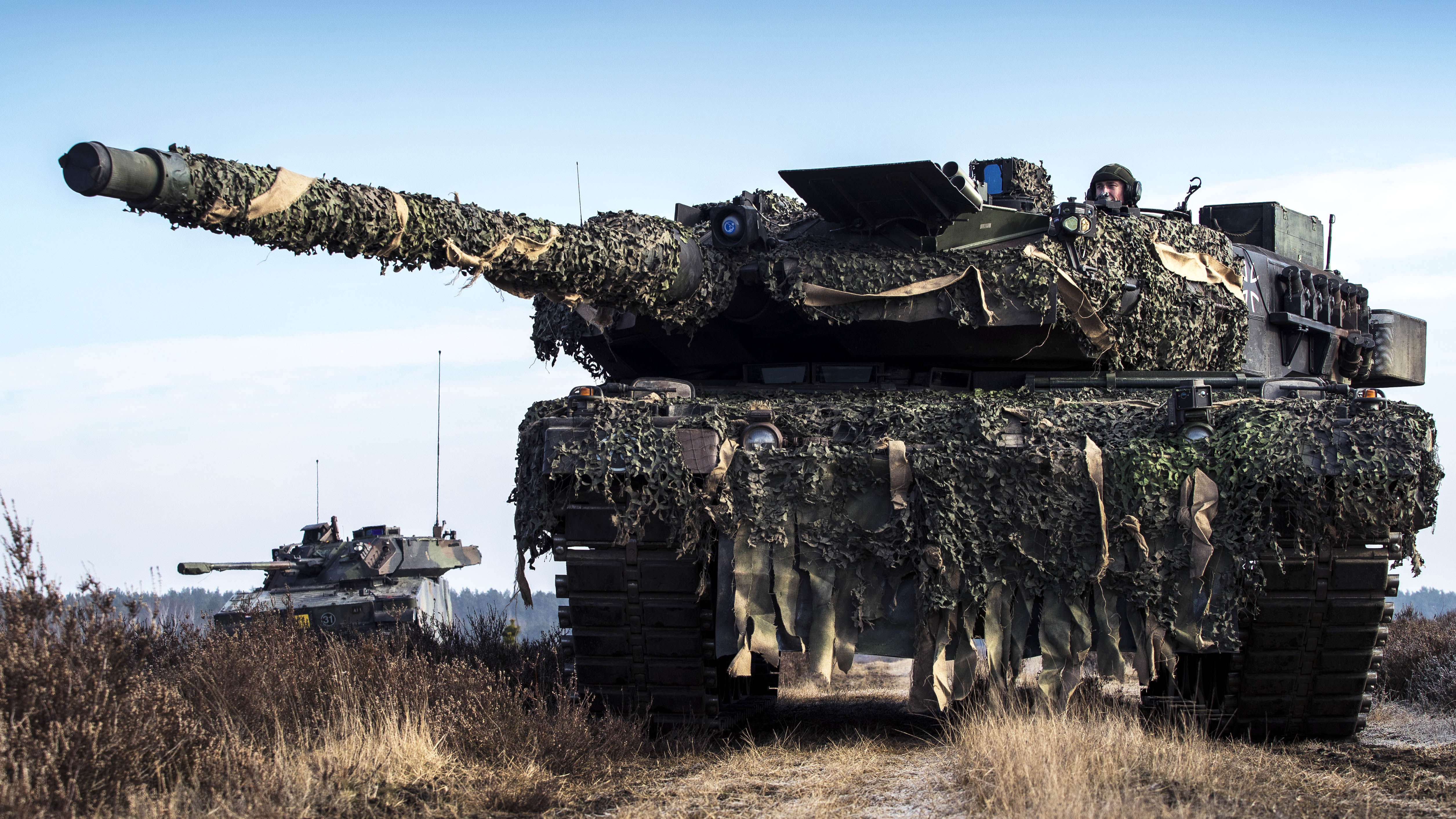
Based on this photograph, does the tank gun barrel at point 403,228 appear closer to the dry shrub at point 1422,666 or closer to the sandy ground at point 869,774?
the sandy ground at point 869,774

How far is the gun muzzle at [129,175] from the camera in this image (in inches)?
186

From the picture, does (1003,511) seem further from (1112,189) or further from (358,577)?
(358,577)

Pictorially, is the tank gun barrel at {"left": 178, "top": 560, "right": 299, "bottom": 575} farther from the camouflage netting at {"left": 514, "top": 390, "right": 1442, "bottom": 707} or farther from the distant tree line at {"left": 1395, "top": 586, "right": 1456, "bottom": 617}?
the distant tree line at {"left": 1395, "top": 586, "right": 1456, "bottom": 617}

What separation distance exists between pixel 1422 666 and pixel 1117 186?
503 cm

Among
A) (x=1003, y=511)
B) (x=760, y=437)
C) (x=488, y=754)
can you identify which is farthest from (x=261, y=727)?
(x=1003, y=511)

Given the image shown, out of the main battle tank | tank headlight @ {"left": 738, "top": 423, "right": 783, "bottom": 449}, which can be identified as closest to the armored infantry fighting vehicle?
the main battle tank

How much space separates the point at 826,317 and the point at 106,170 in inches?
154

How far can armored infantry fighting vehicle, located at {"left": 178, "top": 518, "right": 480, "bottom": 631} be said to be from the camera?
1422 cm

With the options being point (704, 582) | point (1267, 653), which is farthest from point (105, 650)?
point (1267, 653)

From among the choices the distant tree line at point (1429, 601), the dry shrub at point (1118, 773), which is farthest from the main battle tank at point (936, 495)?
the distant tree line at point (1429, 601)

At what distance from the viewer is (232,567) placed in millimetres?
16344

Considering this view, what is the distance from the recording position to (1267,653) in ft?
22.4

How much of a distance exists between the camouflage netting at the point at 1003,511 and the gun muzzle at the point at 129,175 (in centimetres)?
219

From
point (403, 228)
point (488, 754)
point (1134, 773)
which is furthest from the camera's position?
point (488, 754)
